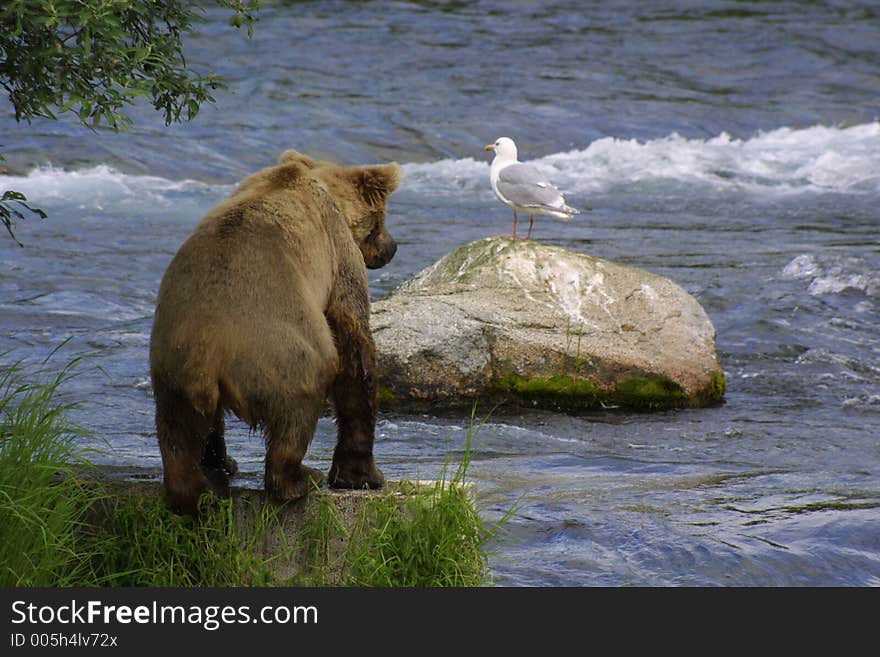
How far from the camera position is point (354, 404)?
481cm

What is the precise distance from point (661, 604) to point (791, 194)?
43.0ft

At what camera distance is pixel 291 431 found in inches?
171

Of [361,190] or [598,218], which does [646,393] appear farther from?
[598,218]

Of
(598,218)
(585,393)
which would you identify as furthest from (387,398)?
(598,218)

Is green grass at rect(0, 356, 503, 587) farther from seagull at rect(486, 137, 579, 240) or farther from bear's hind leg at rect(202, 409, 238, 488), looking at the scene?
seagull at rect(486, 137, 579, 240)

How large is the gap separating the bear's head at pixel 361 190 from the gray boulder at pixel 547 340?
9.91 feet

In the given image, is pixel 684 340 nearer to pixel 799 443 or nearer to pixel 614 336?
pixel 614 336

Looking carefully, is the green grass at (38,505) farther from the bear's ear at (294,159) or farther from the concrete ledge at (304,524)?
the bear's ear at (294,159)

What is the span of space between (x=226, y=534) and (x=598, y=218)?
10.9 m

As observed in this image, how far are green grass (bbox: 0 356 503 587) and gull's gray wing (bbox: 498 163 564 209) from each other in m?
5.68

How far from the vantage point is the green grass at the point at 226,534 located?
14.8ft

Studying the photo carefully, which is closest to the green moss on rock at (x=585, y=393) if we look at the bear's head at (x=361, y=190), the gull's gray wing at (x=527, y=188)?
the gull's gray wing at (x=527, y=188)

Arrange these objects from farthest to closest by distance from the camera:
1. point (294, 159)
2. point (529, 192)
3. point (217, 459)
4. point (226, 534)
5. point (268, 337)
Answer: point (529, 192)
point (294, 159)
point (217, 459)
point (226, 534)
point (268, 337)

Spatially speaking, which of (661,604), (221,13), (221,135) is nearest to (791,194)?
(221,135)
